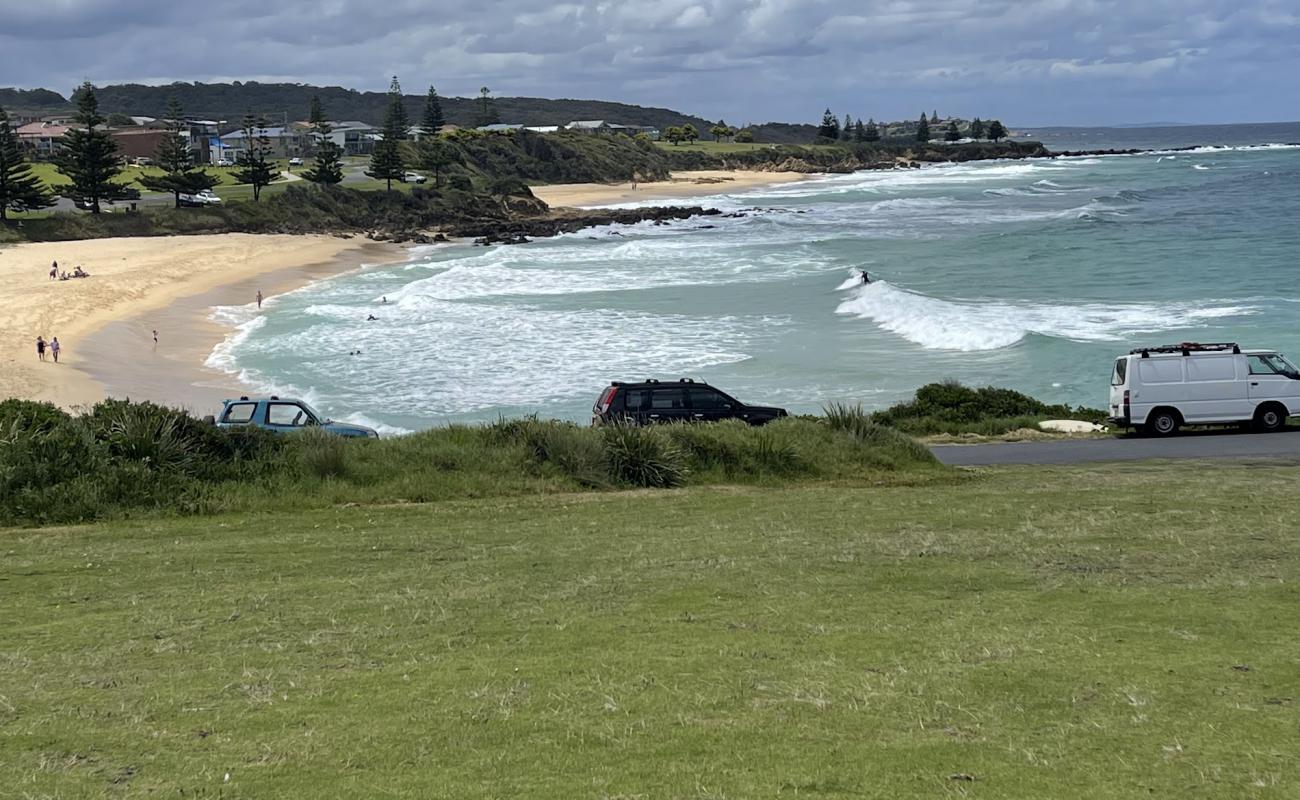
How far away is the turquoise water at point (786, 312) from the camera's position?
34406mm

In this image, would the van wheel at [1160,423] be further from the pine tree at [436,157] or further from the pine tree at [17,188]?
the pine tree at [436,157]

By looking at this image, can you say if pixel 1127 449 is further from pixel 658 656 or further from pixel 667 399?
pixel 658 656

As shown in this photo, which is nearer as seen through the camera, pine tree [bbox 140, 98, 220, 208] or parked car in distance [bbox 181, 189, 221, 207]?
parked car in distance [bbox 181, 189, 221, 207]

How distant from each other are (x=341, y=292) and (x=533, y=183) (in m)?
90.1

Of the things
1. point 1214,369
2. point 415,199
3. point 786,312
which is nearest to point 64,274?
point 786,312

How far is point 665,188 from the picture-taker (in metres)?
148

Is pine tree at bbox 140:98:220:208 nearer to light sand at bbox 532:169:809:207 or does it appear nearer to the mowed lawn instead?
light sand at bbox 532:169:809:207

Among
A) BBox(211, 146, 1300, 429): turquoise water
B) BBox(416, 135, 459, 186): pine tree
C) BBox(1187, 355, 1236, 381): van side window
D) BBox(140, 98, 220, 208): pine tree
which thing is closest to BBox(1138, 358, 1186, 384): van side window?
BBox(1187, 355, 1236, 381): van side window

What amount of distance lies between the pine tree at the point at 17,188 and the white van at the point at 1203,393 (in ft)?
245

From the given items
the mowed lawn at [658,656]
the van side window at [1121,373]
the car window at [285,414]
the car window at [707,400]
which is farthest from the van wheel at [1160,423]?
the car window at [285,414]

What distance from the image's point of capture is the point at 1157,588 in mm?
9984

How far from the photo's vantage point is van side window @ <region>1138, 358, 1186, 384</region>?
885 inches

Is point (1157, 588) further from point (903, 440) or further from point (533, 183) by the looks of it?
point (533, 183)

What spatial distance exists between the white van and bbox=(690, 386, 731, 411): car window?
747 cm
